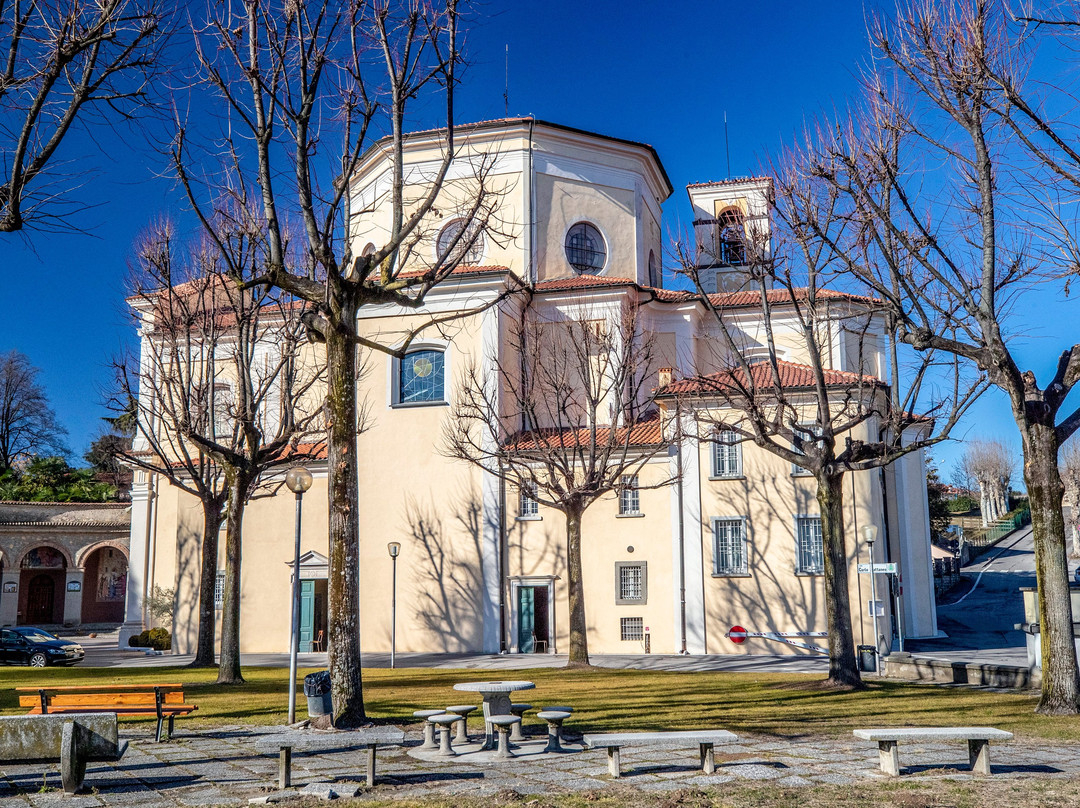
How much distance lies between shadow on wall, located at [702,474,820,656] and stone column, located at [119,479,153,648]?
67.5ft

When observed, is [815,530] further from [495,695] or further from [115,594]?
[115,594]

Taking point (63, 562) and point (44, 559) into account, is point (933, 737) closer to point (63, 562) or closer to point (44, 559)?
point (63, 562)

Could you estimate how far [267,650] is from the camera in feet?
96.5

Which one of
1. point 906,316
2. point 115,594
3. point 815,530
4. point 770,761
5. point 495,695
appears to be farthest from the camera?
point 115,594

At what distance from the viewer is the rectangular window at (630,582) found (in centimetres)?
2680

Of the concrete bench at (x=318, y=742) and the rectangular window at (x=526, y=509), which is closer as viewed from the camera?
the concrete bench at (x=318, y=742)

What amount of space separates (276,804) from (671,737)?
346cm

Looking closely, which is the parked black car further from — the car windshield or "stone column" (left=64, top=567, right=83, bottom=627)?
"stone column" (left=64, top=567, right=83, bottom=627)

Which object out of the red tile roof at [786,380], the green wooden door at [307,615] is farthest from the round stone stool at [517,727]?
the green wooden door at [307,615]

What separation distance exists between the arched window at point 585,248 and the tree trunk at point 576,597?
1185 centimetres

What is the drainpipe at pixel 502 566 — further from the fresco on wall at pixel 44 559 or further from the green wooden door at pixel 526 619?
the fresco on wall at pixel 44 559

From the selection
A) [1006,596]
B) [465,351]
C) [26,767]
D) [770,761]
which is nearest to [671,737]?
[770,761]

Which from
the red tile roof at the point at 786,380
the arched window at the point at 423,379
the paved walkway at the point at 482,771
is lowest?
the paved walkway at the point at 482,771

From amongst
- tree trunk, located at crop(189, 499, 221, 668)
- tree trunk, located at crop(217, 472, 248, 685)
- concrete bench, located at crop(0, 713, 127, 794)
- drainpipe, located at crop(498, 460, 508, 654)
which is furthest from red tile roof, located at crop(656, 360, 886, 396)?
concrete bench, located at crop(0, 713, 127, 794)
